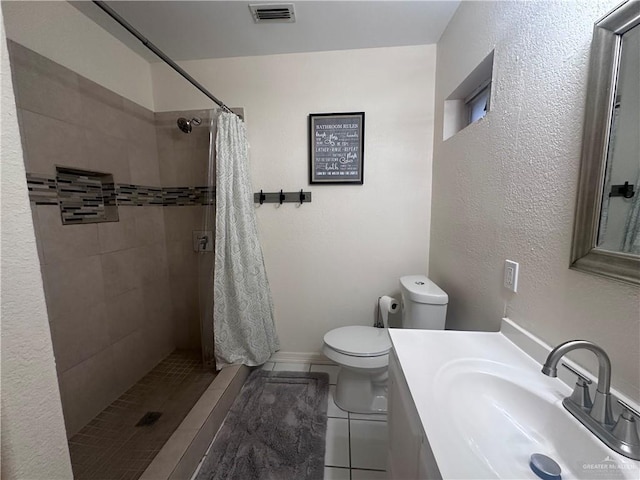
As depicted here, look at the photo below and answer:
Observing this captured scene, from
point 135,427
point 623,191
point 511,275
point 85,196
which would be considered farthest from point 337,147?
point 135,427

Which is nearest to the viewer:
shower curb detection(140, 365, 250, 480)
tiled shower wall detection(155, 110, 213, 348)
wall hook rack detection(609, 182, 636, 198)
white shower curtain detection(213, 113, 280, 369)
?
wall hook rack detection(609, 182, 636, 198)

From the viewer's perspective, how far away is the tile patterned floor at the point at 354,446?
116 centimetres

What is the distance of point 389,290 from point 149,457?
167 centimetres

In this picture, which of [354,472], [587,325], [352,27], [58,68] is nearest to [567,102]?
[587,325]

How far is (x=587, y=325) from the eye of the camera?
63 centimetres

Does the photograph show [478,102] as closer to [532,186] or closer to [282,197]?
[532,186]

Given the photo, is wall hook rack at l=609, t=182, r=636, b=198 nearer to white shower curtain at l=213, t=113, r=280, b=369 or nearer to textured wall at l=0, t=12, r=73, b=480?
textured wall at l=0, t=12, r=73, b=480

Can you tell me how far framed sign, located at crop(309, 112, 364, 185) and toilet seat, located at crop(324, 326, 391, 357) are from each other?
3.45 feet

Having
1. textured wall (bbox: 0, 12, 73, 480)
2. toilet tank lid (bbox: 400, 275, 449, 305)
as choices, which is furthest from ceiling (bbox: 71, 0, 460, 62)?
toilet tank lid (bbox: 400, 275, 449, 305)

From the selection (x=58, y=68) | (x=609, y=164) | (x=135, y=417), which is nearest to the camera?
(x=609, y=164)

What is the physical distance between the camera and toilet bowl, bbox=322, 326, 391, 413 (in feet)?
4.58

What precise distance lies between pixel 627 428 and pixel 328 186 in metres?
1.63

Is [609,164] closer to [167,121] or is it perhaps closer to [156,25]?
[156,25]

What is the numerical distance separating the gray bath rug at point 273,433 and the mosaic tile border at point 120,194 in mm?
1381
